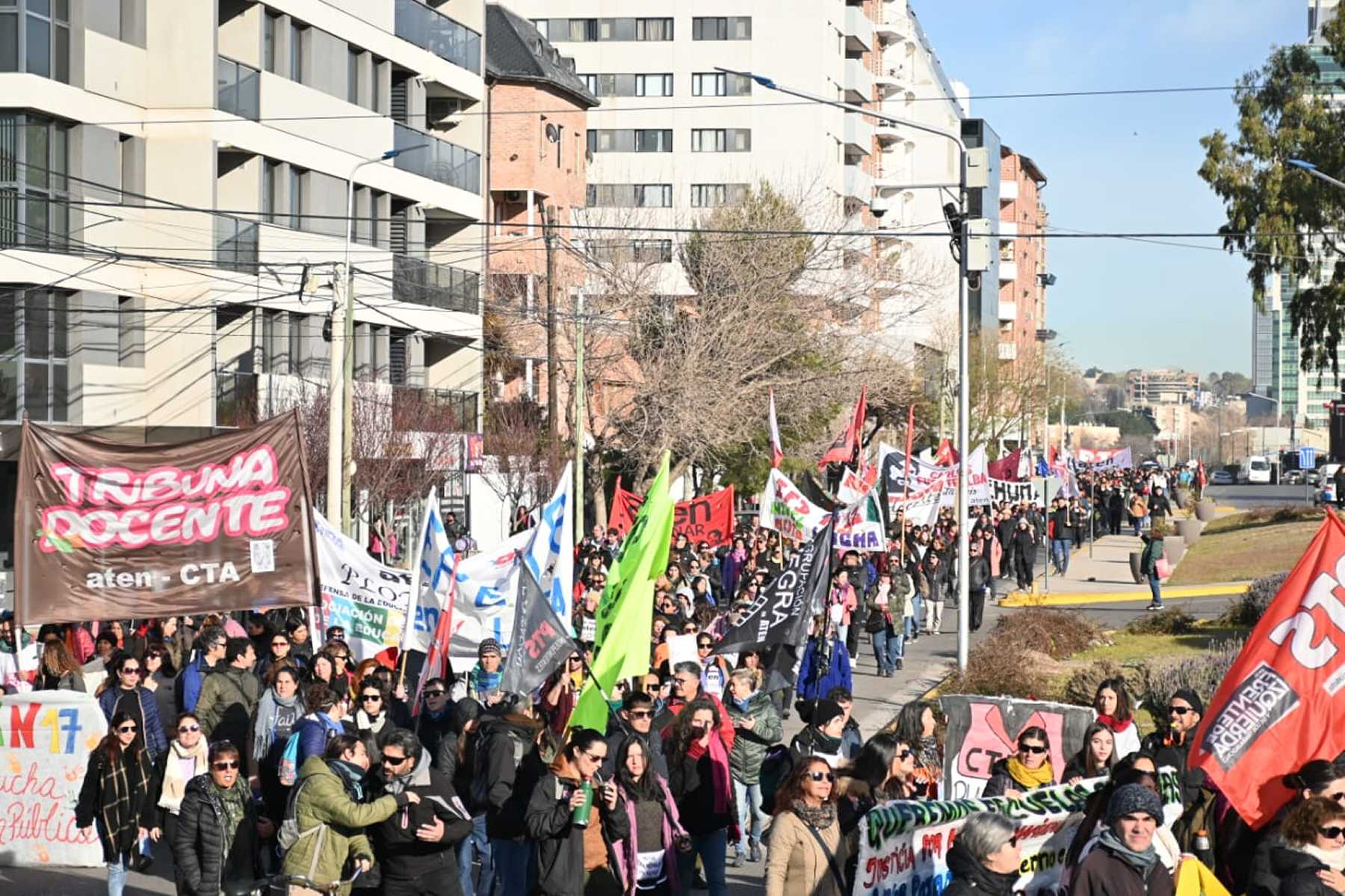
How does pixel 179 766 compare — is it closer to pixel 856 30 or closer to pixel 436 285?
pixel 436 285

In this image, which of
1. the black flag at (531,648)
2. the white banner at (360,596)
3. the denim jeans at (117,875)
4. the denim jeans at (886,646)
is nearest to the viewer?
the denim jeans at (117,875)

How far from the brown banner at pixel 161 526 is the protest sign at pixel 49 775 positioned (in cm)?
66

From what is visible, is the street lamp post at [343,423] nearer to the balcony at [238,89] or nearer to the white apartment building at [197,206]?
→ the white apartment building at [197,206]

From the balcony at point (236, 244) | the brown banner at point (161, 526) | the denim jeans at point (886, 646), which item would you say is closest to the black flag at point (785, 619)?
the brown banner at point (161, 526)

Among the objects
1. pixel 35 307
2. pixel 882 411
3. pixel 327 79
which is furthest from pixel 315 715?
pixel 882 411

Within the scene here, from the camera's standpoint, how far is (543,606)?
12.0 metres

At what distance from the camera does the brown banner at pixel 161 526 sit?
1327cm

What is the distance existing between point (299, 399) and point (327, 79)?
708cm

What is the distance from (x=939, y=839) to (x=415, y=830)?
96.5 inches

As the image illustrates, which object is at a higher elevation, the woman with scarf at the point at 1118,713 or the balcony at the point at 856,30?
the balcony at the point at 856,30

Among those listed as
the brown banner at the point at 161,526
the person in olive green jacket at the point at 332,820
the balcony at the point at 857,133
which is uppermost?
the balcony at the point at 857,133

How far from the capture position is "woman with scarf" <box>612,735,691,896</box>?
30.4ft

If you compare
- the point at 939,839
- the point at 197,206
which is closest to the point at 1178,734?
the point at 939,839

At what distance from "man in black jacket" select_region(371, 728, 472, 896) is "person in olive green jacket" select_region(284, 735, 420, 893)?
66 mm
